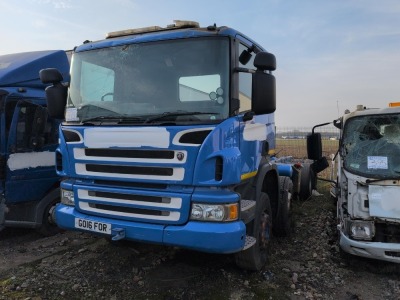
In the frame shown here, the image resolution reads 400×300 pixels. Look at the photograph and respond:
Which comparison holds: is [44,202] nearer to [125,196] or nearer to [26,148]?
[26,148]

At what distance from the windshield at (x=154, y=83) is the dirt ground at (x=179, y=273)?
1850 millimetres

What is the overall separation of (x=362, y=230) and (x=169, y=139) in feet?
8.46

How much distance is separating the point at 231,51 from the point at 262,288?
255cm

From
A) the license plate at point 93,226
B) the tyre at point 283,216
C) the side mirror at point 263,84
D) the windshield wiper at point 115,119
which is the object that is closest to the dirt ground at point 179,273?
the tyre at point 283,216

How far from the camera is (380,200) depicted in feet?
13.4

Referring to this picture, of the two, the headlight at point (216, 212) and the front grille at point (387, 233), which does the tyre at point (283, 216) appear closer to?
the front grille at point (387, 233)

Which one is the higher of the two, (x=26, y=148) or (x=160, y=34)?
(x=160, y=34)

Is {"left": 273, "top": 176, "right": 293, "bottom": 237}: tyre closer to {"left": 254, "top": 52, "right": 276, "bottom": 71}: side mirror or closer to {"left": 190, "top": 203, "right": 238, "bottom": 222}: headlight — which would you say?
{"left": 190, "top": 203, "right": 238, "bottom": 222}: headlight

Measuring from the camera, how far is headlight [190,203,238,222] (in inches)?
129

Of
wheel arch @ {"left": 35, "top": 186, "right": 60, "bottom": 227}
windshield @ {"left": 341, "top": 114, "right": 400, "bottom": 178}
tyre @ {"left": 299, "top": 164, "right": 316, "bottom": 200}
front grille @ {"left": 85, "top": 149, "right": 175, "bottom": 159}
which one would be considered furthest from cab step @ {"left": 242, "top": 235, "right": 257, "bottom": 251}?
tyre @ {"left": 299, "top": 164, "right": 316, "bottom": 200}

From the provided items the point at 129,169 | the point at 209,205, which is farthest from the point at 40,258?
the point at 209,205

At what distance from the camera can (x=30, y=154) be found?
560 cm

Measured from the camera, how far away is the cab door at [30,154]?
17.6 feet

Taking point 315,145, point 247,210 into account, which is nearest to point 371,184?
point 315,145
